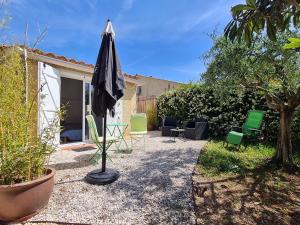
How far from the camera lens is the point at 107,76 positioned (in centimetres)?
441

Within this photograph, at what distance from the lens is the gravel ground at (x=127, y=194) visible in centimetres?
337

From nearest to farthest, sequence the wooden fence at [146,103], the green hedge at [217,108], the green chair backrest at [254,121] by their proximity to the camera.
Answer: the green chair backrest at [254,121] → the green hedge at [217,108] → the wooden fence at [146,103]

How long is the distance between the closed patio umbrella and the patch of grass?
94.4 inches

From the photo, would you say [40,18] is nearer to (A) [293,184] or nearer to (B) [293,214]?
(B) [293,214]

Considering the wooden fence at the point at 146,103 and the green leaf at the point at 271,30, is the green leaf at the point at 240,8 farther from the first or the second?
the wooden fence at the point at 146,103

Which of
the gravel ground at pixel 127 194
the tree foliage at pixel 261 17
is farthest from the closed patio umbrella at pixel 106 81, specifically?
the tree foliage at pixel 261 17

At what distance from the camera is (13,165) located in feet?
10.9

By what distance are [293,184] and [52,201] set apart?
4.67m

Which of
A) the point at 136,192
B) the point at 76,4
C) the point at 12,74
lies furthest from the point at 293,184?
the point at 76,4

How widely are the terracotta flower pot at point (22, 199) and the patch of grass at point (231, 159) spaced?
3.43m

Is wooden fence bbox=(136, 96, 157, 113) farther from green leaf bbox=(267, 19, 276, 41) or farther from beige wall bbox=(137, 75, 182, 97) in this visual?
green leaf bbox=(267, 19, 276, 41)

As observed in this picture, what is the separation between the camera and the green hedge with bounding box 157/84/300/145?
9.10 metres

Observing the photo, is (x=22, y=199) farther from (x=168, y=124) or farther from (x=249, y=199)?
(x=168, y=124)

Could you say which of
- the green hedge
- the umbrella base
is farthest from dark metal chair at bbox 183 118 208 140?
the umbrella base
